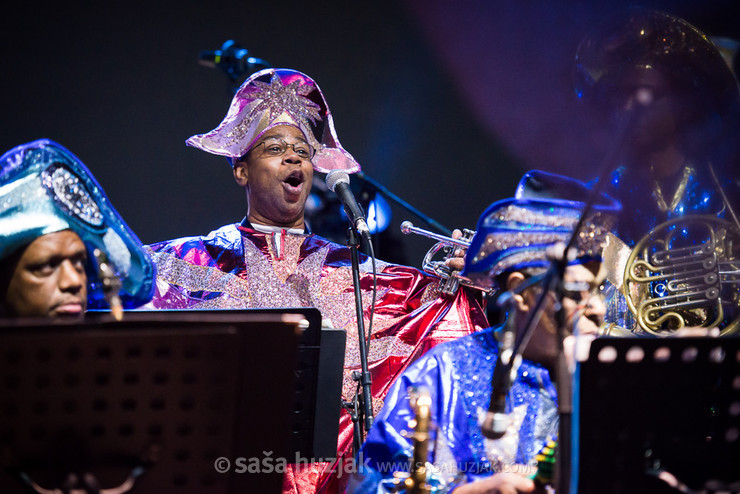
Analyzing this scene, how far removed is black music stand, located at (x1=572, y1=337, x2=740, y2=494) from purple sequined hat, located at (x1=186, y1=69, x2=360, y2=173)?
96.3 inches

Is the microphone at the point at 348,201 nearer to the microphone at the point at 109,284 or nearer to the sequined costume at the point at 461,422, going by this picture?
the sequined costume at the point at 461,422

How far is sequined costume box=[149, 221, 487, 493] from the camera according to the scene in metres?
3.61

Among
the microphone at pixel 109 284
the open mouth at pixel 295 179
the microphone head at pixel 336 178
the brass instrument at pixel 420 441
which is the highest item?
the open mouth at pixel 295 179

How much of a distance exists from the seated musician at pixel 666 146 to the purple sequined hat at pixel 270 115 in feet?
4.84

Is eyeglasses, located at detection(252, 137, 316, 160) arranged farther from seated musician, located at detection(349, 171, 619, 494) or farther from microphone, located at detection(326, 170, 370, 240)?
seated musician, located at detection(349, 171, 619, 494)

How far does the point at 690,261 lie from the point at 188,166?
289cm

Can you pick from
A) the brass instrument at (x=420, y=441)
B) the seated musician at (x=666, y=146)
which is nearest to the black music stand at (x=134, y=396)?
the brass instrument at (x=420, y=441)

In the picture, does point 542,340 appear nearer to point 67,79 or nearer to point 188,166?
point 188,166

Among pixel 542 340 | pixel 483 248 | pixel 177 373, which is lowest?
pixel 177 373

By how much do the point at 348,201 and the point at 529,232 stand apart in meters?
1.20

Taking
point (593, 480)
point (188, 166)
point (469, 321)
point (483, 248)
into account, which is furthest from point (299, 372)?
point (188, 166)

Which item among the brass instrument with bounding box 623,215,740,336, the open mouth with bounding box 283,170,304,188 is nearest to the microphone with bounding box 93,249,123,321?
the open mouth with bounding box 283,170,304,188

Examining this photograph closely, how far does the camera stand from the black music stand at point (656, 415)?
1639 millimetres

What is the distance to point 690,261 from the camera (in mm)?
3402
